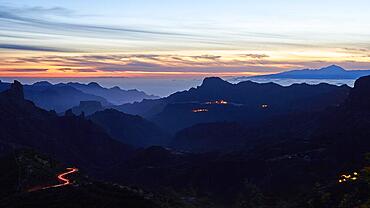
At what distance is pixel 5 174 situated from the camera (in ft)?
513

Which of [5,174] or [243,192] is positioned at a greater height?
[5,174]

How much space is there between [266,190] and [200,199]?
2714 cm

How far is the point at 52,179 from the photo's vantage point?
153 m

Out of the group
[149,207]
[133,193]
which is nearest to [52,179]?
[133,193]

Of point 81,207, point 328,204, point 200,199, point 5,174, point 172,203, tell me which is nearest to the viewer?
point 81,207

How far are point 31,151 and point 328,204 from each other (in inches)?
4233

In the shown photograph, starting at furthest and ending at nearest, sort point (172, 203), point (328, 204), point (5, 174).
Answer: point (5, 174)
point (172, 203)
point (328, 204)

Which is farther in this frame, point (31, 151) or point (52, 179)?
point (31, 151)

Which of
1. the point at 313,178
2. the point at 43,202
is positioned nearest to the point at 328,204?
the point at 313,178

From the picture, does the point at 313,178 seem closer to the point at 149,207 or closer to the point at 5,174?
the point at 149,207

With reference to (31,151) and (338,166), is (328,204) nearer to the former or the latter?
(338,166)

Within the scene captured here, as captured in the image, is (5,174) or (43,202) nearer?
(43,202)

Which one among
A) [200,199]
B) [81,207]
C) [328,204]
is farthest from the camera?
[200,199]

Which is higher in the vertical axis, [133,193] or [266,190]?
[133,193]
